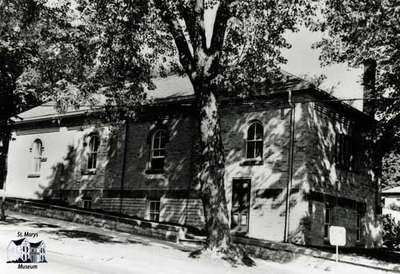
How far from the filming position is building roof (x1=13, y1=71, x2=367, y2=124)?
24.1 meters

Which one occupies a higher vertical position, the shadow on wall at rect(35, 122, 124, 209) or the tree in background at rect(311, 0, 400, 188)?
the tree in background at rect(311, 0, 400, 188)

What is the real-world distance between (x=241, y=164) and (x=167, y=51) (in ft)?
23.2

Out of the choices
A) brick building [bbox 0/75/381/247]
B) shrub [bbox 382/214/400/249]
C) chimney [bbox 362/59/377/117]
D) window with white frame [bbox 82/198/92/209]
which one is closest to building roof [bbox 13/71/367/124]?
brick building [bbox 0/75/381/247]

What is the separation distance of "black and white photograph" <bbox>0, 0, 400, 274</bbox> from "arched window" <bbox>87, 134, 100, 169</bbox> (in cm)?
9

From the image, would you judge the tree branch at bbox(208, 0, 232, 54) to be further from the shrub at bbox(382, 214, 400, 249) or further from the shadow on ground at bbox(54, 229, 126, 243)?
the shrub at bbox(382, 214, 400, 249)

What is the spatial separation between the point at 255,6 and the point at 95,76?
20.7 ft

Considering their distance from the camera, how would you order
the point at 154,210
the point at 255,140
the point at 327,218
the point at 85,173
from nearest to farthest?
the point at 327,218 < the point at 255,140 < the point at 154,210 < the point at 85,173

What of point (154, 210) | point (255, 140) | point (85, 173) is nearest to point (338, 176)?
point (255, 140)

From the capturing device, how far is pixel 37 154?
114 ft

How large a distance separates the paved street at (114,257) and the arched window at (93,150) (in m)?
9.27

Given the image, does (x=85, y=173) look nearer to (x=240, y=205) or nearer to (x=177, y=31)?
(x=240, y=205)

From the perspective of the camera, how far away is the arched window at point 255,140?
82.4 feet

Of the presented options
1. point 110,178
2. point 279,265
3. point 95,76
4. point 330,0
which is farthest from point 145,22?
point 110,178

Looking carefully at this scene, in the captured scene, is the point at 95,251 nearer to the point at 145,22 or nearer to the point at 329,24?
the point at 145,22
